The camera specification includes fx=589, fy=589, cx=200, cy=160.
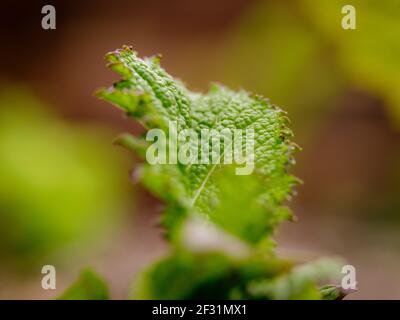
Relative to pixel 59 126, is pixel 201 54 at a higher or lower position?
higher

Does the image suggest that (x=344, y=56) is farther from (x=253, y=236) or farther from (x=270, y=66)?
(x=253, y=236)

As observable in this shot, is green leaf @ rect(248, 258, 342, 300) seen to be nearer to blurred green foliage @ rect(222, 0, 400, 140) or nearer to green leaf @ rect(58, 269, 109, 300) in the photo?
green leaf @ rect(58, 269, 109, 300)

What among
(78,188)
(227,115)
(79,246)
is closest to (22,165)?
(78,188)

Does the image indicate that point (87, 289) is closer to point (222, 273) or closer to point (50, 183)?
point (222, 273)

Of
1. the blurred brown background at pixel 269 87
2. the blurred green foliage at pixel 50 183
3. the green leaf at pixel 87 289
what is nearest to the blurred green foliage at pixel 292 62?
the blurred brown background at pixel 269 87

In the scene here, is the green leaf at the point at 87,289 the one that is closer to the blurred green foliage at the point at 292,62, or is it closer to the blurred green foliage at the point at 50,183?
the blurred green foliage at the point at 50,183
